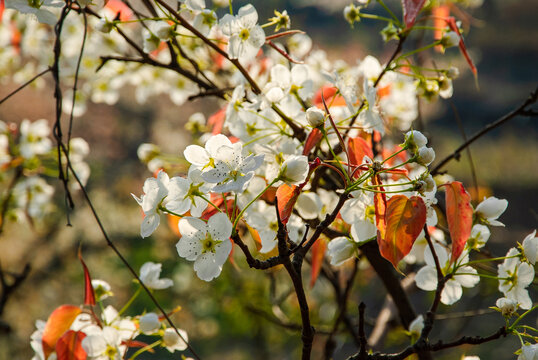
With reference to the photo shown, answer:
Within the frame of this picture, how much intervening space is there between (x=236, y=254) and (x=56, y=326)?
187 centimetres

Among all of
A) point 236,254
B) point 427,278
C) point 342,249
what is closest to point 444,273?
point 427,278

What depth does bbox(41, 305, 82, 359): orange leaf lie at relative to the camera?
62 centimetres

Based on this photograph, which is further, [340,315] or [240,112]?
[340,315]

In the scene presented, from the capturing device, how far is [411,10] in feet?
2.03

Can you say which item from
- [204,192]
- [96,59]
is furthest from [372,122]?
[96,59]

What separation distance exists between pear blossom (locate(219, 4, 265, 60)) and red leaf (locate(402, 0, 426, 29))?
0.18m

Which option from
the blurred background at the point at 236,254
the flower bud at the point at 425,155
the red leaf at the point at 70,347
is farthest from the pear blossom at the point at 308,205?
the blurred background at the point at 236,254

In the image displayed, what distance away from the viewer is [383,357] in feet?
1.59

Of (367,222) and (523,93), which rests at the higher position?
(367,222)

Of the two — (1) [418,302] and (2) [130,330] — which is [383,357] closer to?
(2) [130,330]

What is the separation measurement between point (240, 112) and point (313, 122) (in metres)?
0.16

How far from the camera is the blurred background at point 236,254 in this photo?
2.04 meters

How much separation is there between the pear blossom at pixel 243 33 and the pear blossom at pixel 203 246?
0.24m

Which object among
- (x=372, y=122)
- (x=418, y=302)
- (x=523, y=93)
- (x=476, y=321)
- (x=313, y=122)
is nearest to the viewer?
(x=313, y=122)
